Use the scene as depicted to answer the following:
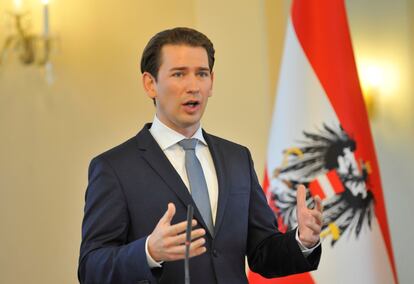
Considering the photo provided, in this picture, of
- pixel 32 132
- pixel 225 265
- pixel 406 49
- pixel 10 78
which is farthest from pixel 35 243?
pixel 406 49

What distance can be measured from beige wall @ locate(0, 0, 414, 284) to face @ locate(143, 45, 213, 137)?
1872 mm

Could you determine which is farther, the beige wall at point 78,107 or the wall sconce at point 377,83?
the wall sconce at point 377,83

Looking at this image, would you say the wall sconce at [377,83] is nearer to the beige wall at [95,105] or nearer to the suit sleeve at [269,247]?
the beige wall at [95,105]

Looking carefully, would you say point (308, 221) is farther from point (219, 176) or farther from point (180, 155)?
point (180, 155)

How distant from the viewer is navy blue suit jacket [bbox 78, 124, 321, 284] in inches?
73.5

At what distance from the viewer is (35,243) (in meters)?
3.76

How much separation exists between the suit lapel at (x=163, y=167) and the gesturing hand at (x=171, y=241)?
0.29 m

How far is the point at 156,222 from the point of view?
1940 millimetres

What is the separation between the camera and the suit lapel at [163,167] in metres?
1.95

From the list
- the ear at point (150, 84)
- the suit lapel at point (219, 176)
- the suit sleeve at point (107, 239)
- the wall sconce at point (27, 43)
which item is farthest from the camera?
the wall sconce at point (27, 43)

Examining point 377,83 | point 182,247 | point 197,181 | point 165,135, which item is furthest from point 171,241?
point 377,83

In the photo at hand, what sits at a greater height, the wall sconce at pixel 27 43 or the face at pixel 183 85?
the wall sconce at pixel 27 43

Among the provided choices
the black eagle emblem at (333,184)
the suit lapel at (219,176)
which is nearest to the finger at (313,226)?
the suit lapel at (219,176)

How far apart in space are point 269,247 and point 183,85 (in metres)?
0.53
